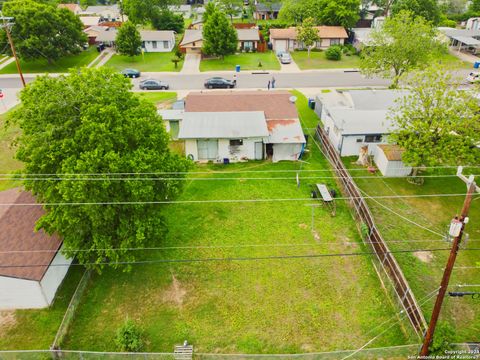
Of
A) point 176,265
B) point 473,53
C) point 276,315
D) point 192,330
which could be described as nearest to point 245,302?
point 276,315

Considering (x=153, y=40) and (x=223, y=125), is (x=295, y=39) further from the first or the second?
(x=223, y=125)

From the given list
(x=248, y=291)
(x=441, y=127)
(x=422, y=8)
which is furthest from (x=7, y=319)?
(x=422, y=8)

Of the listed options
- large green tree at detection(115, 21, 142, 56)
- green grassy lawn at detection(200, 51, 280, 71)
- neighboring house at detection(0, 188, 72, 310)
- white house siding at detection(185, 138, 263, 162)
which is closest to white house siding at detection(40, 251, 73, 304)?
neighboring house at detection(0, 188, 72, 310)

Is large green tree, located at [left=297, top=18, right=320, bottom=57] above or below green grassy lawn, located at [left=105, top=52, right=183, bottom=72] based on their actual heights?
above

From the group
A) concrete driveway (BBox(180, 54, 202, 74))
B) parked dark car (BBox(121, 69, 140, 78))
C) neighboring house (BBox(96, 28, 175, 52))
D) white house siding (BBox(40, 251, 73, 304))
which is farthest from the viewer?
neighboring house (BBox(96, 28, 175, 52))

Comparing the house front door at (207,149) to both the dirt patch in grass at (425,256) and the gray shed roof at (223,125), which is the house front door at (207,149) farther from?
the dirt patch in grass at (425,256)

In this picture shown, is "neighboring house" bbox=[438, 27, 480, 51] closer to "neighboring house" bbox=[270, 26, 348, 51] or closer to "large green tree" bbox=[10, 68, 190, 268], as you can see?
"neighboring house" bbox=[270, 26, 348, 51]
